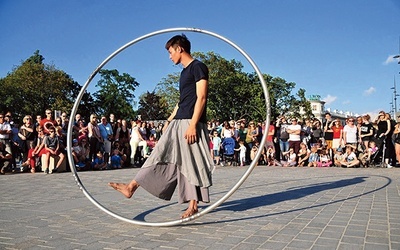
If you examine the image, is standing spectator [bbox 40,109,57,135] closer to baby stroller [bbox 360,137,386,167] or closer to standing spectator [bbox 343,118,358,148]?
standing spectator [bbox 343,118,358,148]

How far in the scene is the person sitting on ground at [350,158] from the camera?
1504 cm

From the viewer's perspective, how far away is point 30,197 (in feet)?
23.2

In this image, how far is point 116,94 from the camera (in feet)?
196

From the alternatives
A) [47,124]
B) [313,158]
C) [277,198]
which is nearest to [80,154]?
[47,124]

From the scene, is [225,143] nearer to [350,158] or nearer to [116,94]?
[350,158]

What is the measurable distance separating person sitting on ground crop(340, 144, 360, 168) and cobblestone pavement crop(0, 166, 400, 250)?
747 cm

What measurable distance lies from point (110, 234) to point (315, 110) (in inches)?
6807

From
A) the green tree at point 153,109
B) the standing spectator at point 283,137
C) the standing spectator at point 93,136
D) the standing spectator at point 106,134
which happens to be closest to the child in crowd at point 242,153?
the standing spectator at point 283,137

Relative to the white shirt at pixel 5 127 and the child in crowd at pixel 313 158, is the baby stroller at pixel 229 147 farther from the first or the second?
the white shirt at pixel 5 127

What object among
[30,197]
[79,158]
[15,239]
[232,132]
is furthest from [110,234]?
[232,132]

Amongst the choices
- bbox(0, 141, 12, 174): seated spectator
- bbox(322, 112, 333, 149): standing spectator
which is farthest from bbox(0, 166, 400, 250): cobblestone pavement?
bbox(322, 112, 333, 149): standing spectator

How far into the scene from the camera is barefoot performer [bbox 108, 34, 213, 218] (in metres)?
4.77

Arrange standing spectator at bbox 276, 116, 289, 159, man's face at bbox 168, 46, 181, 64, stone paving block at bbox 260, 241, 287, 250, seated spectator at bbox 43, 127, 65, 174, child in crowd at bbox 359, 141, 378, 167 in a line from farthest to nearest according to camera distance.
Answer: standing spectator at bbox 276, 116, 289, 159 < child in crowd at bbox 359, 141, 378, 167 < seated spectator at bbox 43, 127, 65, 174 < man's face at bbox 168, 46, 181, 64 < stone paving block at bbox 260, 241, 287, 250

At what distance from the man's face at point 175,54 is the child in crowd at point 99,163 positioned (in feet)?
34.8
